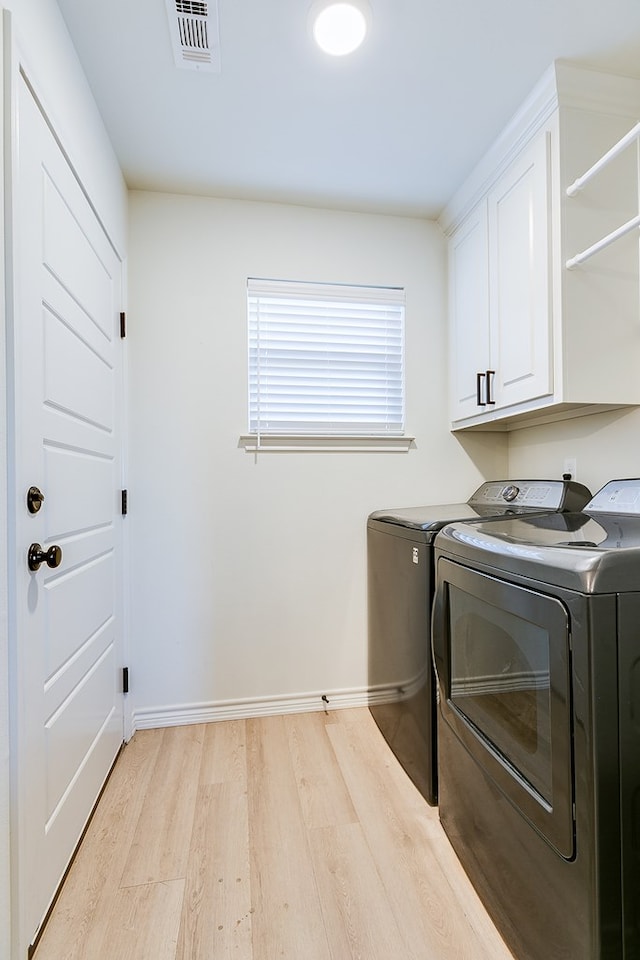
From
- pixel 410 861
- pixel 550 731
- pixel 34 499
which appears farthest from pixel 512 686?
pixel 34 499

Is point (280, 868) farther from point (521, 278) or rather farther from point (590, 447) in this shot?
point (521, 278)

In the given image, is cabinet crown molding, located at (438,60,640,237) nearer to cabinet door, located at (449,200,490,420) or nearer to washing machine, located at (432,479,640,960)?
cabinet door, located at (449,200,490,420)

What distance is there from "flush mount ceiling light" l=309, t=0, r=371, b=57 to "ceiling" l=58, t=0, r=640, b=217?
1.6 inches

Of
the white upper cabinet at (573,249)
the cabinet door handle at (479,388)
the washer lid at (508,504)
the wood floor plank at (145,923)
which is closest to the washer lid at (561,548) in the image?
the washer lid at (508,504)

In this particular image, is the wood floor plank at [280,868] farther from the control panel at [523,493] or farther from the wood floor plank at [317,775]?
the control panel at [523,493]

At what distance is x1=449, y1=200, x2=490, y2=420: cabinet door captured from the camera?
194 centimetres

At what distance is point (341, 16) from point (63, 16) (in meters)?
0.79

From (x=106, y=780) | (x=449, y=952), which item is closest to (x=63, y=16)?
(x=106, y=780)

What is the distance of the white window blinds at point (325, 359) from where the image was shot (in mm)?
2141

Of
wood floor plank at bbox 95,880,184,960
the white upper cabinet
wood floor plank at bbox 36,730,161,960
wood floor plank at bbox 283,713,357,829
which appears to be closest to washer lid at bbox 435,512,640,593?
the white upper cabinet

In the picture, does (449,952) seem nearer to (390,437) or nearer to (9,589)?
(9,589)

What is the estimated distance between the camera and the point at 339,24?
50.1 inches

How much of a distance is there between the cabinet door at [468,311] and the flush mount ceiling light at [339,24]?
2.81ft

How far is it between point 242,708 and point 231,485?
1.04 meters
